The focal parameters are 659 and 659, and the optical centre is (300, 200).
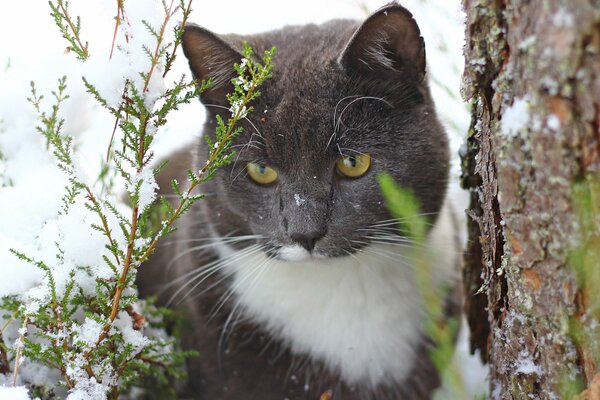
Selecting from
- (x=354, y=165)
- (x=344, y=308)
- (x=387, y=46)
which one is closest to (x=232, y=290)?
(x=344, y=308)

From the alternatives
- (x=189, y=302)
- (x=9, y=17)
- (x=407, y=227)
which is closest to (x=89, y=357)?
(x=189, y=302)

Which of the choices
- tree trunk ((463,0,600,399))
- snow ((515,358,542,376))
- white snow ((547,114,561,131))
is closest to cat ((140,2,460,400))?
tree trunk ((463,0,600,399))

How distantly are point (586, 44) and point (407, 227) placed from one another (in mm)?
1001

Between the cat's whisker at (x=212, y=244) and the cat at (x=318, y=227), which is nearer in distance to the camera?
the cat at (x=318, y=227)

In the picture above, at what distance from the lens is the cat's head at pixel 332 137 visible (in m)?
1.69

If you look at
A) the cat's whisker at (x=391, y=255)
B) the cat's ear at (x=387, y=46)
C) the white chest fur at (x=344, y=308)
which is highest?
the cat's ear at (x=387, y=46)

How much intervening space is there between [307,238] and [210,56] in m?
0.54

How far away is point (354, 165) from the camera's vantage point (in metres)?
1.74

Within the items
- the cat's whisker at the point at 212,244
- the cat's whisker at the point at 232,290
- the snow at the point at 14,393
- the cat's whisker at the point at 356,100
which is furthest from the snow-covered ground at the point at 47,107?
the cat's whisker at the point at 232,290

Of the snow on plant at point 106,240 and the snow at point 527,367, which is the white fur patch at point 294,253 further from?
the snow at point 527,367

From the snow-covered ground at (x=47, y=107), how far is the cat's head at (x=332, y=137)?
0.67 feet

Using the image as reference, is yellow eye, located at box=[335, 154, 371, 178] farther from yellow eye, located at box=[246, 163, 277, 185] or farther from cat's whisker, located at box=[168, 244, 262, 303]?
cat's whisker, located at box=[168, 244, 262, 303]

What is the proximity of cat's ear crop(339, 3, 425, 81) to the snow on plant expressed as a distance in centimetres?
30

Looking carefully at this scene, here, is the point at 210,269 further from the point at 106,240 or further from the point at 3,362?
the point at 3,362
